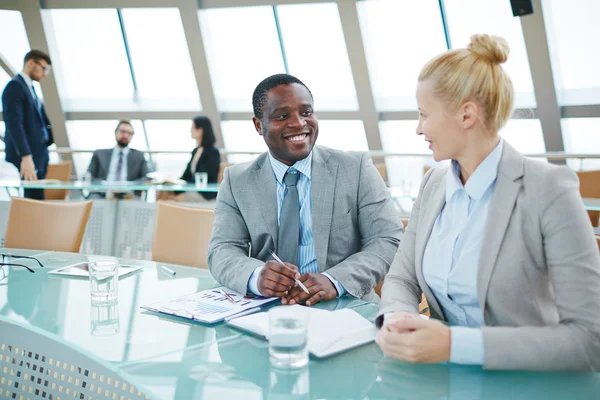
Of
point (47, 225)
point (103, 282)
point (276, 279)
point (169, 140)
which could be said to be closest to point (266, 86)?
point (276, 279)

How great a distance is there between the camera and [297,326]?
1117 millimetres

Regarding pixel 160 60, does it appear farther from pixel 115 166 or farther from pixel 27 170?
pixel 27 170

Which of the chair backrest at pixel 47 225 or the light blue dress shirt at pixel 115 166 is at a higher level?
the light blue dress shirt at pixel 115 166

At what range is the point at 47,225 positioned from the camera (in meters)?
2.65

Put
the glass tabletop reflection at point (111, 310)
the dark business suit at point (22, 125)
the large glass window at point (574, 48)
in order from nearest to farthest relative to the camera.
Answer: the glass tabletop reflection at point (111, 310) → the dark business suit at point (22, 125) → the large glass window at point (574, 48)

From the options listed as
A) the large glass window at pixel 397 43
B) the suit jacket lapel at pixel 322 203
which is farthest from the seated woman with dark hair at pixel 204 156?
the suit jacket lapel at pixel 322 203

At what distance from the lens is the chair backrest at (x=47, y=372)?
5.00ft

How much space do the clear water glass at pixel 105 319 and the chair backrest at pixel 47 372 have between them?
0.12 metres

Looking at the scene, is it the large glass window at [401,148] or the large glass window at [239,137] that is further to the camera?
the large glass window at [239,137]

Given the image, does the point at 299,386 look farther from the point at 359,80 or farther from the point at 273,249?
the point at 359,80

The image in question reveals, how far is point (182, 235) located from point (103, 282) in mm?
865

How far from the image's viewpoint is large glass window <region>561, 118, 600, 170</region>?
7141 millimetres

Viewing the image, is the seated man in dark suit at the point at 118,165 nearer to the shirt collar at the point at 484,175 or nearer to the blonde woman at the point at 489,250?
the blonde woman at the point at 489,250

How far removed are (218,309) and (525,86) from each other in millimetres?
6704
